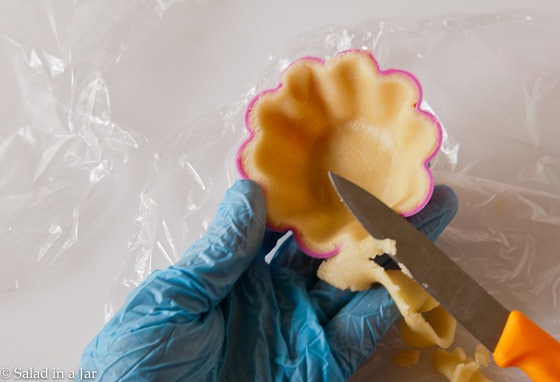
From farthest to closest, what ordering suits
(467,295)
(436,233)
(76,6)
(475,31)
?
(76,6) → (475,31) → (436,233) → (467,295)

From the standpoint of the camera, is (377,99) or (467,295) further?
(377,99)

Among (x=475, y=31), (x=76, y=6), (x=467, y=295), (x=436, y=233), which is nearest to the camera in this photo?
(x=467, y=295)

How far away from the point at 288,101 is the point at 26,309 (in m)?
0.53

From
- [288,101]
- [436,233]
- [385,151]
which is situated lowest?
[436,233]

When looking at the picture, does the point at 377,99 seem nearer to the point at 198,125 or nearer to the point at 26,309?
the point at 198,125

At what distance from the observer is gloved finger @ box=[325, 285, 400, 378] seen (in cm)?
80

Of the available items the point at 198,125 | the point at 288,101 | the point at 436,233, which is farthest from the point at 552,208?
the point at 198,125

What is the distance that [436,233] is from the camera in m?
0.86

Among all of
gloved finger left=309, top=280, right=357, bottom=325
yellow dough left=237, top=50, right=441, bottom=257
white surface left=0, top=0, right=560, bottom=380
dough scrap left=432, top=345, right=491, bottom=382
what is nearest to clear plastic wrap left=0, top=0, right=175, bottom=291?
white surface left=0, top=0, right=560, bottom=380

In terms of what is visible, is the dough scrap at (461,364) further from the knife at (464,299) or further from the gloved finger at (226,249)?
the gloved finger at (226,249)

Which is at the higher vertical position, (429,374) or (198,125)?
(198,125)

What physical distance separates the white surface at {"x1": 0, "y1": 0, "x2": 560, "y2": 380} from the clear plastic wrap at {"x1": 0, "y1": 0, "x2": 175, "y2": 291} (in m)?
0.02

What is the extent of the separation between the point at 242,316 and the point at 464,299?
29 cm

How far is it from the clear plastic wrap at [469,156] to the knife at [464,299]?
17 cm
